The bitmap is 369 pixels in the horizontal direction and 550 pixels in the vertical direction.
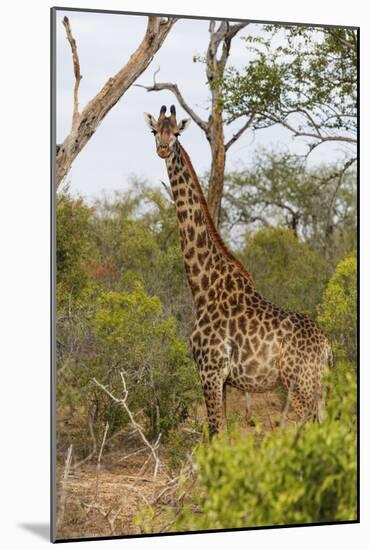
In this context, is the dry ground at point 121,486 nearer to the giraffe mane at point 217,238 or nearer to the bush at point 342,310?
the bush at point 342,310

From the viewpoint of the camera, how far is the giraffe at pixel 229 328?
7434mm

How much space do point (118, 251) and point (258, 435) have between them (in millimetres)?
1430

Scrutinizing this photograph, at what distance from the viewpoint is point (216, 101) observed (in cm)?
A: 753

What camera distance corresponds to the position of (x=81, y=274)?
729cm

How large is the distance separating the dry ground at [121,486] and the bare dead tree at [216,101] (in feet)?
4.50

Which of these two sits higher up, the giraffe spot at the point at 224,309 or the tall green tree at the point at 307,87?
the tall green tree at the point at 307,87

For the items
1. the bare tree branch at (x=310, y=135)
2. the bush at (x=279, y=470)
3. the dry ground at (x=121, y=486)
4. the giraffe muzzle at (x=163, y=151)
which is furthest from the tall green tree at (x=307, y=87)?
the bush at (x=279, y=470)

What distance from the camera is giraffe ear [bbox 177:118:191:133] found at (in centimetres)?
733

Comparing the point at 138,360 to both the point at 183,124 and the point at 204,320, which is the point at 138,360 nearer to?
the point at 204,320

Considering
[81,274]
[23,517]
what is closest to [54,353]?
[81,274]

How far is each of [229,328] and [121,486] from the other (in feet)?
3.75

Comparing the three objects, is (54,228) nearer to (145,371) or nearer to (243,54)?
(145,371)

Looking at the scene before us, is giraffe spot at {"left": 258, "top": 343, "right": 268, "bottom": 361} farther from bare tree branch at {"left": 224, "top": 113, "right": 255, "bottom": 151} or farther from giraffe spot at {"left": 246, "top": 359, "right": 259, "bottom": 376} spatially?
bare tree branch at {"left": 224, "top": 113, "right": 255, "bottom": 151}

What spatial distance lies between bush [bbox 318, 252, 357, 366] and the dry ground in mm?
538
